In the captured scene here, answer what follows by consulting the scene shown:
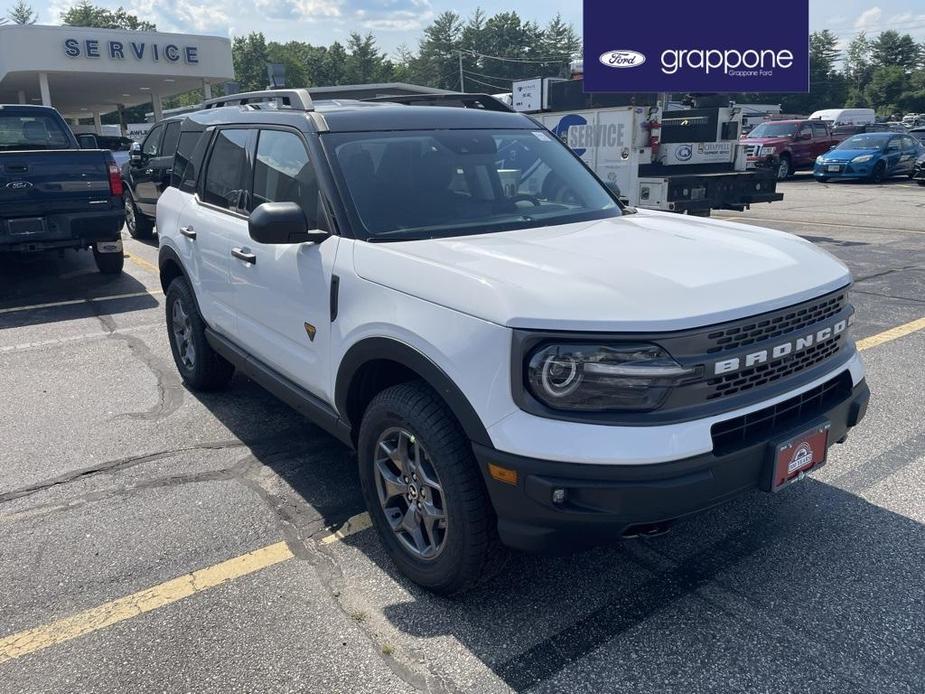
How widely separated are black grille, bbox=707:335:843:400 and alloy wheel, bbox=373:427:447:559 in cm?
103

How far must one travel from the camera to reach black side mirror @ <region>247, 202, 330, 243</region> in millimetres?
3213

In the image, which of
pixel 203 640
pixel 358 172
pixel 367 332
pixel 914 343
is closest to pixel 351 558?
pixel 203 640

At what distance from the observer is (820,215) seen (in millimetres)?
15570

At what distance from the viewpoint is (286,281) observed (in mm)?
3631

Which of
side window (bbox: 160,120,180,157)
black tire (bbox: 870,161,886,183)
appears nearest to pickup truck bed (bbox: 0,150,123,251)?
side window (bbox: 160,120,180,157)

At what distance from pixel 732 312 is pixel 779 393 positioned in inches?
15.9

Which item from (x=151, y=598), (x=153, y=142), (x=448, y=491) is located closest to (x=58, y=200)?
(x=153, y=142)

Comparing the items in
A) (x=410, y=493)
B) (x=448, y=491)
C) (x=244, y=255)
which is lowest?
(x=410, y=493)

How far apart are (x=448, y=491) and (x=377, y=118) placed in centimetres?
198

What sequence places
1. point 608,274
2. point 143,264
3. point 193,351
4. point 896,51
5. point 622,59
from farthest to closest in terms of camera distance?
point 896,51 → point 622,59 → point 143,264 → point 193,351 → point 608,274

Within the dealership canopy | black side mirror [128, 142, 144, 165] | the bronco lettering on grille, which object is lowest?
the bronco lettering on grille

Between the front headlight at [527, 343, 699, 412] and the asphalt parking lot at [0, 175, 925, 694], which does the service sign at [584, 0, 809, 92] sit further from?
the front headlight at [527, 343, 699, 412]

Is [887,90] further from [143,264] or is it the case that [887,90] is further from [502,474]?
[502,474]

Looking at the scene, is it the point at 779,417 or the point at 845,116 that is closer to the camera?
the point at 779,417
